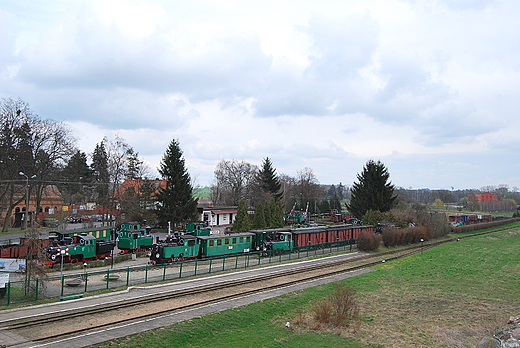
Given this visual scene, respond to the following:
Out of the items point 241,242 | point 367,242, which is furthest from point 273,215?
point 241,242

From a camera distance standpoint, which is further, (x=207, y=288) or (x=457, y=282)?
(x=457, y=282)

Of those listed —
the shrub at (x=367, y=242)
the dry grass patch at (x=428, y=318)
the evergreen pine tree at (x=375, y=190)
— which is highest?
the evergreen pine tree at (x=375, y=190)

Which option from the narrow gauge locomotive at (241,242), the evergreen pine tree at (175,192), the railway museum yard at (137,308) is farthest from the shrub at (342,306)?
the evergreen pine tree at (175,192)

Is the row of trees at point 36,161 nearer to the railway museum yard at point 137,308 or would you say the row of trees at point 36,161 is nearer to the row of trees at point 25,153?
the row of trees at point 25,153

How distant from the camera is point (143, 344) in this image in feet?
50.6

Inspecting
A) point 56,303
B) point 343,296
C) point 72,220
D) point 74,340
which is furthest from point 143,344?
point 72,220

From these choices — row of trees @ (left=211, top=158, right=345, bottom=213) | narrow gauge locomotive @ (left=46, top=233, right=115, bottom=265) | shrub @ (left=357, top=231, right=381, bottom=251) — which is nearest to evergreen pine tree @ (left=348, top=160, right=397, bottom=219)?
row of trees @ (left=211, top=158, right=345, bottom=213)

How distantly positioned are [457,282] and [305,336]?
20.0 metres

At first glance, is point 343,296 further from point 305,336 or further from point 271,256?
point 271,256

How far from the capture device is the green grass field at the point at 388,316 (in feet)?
55.1

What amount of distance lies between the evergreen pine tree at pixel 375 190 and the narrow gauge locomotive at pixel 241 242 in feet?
82.8

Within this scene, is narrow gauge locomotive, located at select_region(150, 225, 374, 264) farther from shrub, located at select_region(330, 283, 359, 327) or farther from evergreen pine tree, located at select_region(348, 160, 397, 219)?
evergreen pine tree, located at select_region(348, 160, 397, 219)

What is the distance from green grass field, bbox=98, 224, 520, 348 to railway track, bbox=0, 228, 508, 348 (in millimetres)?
2330

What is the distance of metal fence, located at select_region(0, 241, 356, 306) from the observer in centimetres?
2189
